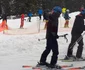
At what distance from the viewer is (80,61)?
32.2 ft

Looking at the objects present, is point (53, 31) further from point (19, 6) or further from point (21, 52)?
point (19, 6)

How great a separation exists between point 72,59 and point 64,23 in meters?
14.1

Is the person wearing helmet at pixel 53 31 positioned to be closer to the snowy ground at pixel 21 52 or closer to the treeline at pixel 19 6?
the snowy ground at pixel 21 52

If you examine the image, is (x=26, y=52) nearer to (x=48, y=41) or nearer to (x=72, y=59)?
(x=72, y=59)

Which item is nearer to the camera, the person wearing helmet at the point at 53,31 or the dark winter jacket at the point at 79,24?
the person wearing helmet at the point at 53,31

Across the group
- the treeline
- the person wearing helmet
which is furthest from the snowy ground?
the treeline

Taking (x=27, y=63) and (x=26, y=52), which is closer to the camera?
(x=27, y=63)

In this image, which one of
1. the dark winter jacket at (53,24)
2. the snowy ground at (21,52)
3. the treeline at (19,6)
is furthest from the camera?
the treeline at (19,6)

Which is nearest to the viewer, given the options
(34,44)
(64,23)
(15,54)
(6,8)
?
(15,54)

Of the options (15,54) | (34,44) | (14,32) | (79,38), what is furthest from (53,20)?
(14,32)

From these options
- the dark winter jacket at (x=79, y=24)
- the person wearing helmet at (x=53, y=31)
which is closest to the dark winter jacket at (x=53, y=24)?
the person wearing helmet at (x=53, y=31)

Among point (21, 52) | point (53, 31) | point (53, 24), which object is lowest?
point (21, 52)

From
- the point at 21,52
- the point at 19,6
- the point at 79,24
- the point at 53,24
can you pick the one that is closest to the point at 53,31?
the point at 53,24

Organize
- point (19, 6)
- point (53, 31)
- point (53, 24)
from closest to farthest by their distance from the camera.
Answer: point (53, 24)
point (53, 31)
point (19, 6)
